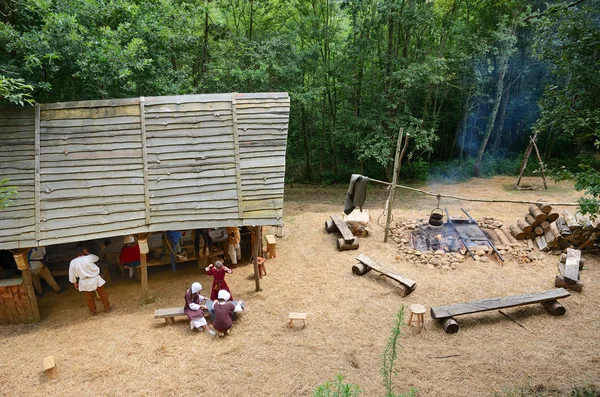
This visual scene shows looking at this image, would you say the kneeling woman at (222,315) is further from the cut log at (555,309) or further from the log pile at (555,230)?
the log pile at (555,230)

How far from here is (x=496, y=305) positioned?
804 centimetres

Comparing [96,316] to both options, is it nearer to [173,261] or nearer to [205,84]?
[173,261]

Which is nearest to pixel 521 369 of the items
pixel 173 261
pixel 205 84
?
pixel 173 261

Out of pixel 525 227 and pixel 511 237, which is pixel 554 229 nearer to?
pixel 525 227

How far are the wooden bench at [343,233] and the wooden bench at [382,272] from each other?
855 millimetres

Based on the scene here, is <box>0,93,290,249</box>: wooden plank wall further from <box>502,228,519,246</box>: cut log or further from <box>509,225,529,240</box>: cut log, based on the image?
<box>509,225,529,240</box>: cut log

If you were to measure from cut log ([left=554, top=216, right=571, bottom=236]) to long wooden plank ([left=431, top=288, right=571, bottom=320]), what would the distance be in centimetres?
277

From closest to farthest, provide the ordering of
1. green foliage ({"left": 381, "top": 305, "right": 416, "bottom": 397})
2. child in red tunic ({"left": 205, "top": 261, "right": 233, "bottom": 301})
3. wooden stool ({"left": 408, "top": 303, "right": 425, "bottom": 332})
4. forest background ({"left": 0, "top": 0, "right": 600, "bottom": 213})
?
green foliage ({"left": 381, "top": 305, "right": 416, "bottom": 397}) → wooden stool ({"left": 408, "top": 303, "right": 425, "bottom": 332}) → child in red tunic ({"left": 205, "top": 261, "right": 233, "bottom": 301}) → forest background ({"left": 0, "top": 0, "right": 600, "bottom": 213})

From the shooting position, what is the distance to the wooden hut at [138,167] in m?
8.07

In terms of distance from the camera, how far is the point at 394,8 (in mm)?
16266

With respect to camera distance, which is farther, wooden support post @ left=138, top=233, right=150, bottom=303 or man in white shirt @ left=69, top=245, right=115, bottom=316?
wooden support post @ left=138, top=233, right=150, bottom=303

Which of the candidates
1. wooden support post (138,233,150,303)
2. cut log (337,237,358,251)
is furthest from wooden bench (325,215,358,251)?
wooden support post (138,233,150,303)

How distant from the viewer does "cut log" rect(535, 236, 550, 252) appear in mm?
10703

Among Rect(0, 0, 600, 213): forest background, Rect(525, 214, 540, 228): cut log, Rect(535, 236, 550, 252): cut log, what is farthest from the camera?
Rect(525, 214, 540, 228): cut log
